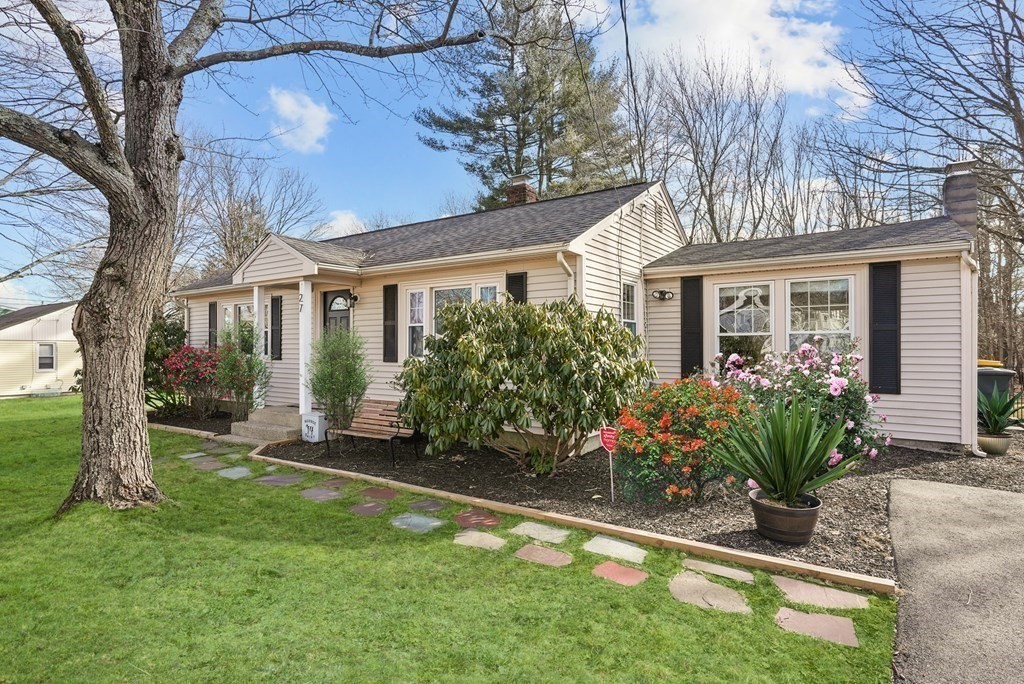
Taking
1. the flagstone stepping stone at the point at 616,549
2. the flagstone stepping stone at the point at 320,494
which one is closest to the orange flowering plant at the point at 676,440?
the flagstone stepping stone at the point at 616,549

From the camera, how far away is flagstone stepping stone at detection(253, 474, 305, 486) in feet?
19.8

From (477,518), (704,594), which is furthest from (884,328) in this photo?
(477,518)

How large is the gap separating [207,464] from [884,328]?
10.0 m

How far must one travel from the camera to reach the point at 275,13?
4.74 meters

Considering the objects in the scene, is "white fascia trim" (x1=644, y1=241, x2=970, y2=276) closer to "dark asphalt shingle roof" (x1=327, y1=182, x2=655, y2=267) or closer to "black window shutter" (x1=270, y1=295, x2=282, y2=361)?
"dark asphalt shingle roof" (x1=327, y1=182, x2=655, y2=267)

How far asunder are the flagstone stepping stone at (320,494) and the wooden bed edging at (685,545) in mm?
622

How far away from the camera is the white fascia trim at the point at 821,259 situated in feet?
21.7

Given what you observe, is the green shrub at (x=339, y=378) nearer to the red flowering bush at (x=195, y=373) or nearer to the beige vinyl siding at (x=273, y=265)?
the beige vinyl siding at (x=273, y=265)

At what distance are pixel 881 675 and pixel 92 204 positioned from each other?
1277 cm

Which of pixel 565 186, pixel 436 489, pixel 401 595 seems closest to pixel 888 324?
pixel 436 489

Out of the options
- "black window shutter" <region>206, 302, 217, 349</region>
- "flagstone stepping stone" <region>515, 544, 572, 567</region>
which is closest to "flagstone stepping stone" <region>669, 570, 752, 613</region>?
"flagstone stepping stone" <region>515, 544, 572, 567</region>

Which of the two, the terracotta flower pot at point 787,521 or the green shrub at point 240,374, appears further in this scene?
the green shrub at point 240,374

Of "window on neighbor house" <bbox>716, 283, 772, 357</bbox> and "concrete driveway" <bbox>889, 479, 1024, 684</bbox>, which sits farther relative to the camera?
"window on neighbor house" <bbox>716, 283, 772, 357</bbox>

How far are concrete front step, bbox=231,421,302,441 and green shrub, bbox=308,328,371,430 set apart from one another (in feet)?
3.07
